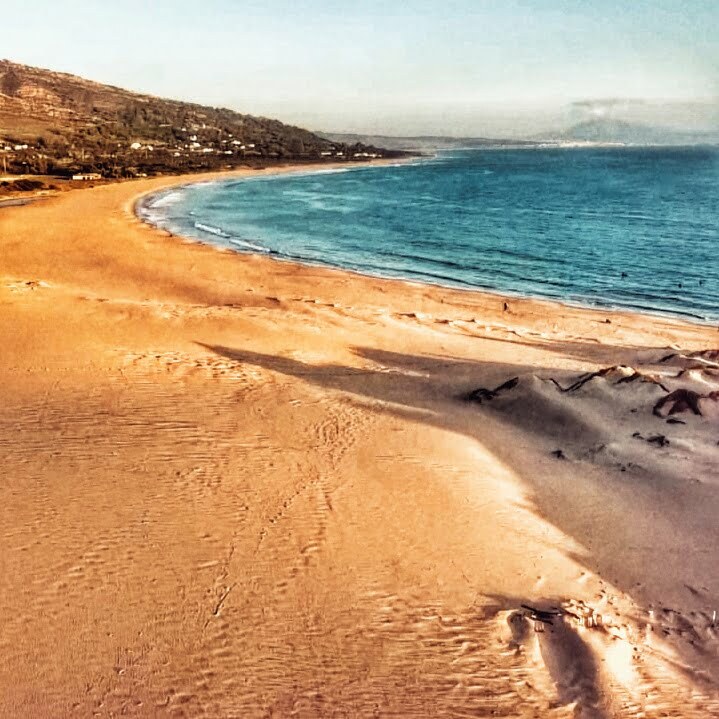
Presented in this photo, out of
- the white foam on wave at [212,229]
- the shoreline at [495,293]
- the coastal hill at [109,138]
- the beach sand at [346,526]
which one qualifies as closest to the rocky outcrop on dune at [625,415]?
the beach sand at [346,526]

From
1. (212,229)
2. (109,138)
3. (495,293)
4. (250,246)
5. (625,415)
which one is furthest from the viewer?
(109,138)

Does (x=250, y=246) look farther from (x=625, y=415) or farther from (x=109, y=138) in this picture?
(x=109, y=138)

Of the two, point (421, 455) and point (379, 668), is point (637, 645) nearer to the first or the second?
point (379, 668)

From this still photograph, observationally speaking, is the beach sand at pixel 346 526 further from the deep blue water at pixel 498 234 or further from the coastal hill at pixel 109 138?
the coastal hill at pixel 109 138

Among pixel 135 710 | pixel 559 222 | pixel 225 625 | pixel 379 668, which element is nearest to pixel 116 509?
pixel 225 625

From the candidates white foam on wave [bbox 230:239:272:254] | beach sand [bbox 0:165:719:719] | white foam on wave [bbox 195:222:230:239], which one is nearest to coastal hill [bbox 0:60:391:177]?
white foam on wave [bbox 195:222:230:239]

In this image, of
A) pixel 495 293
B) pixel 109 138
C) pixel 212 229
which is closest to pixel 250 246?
pixel 212 229
